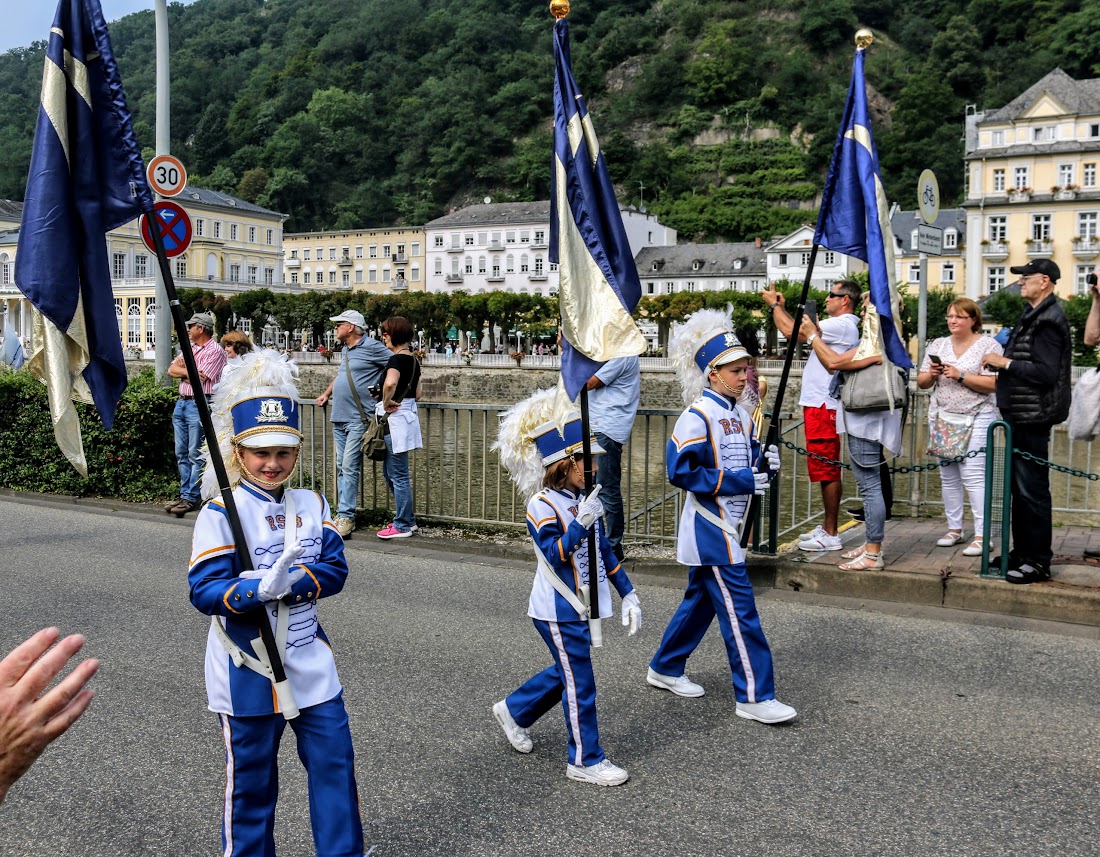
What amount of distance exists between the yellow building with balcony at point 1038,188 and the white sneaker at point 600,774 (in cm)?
7667

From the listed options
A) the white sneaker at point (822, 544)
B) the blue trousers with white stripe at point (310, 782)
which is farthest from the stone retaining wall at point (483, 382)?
the blue trousers with white stripe at point (310, 782)

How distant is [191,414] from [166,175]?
2850mm

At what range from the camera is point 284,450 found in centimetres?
380

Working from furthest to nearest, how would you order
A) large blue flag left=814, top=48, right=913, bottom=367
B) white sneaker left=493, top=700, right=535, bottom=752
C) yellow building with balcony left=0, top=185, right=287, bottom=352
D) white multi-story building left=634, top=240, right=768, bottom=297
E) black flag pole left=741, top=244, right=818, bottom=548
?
white multi-story building left=634, top=240, right=768, bottom=297
yellow building with balcony left=0, top=185, right=287, bottom=352
large blue flag left=814, top=48, right=913, bottom=367
black flag pole left=741, top=244, right=818, bottom=548
white sneaker left=493, top=700, right=535, bottom=752

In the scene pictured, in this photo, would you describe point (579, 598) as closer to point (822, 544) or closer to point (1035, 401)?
point (1035, 401)

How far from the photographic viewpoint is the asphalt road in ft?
13.5

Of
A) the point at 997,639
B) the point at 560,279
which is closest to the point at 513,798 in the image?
the point at 560,279

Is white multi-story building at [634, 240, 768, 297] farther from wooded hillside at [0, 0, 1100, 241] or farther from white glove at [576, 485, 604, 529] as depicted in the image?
white glove at [576, 485, 604, 529]

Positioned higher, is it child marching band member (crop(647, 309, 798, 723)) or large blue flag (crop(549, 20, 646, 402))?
large blue flag (crop(549, 20, 646, 402))

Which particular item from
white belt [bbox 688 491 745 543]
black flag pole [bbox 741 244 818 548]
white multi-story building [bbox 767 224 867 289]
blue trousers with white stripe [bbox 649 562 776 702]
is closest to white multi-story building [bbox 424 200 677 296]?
white multi-story building [bbox 767 224 867 289]

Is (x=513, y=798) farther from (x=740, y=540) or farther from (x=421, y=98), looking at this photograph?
(x=421, y=98)

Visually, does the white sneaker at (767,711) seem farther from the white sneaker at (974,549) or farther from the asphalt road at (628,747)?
the white sneaker at (974,549)

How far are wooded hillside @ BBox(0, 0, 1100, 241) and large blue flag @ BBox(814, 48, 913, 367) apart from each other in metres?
106

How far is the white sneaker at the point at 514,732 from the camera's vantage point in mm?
4949
